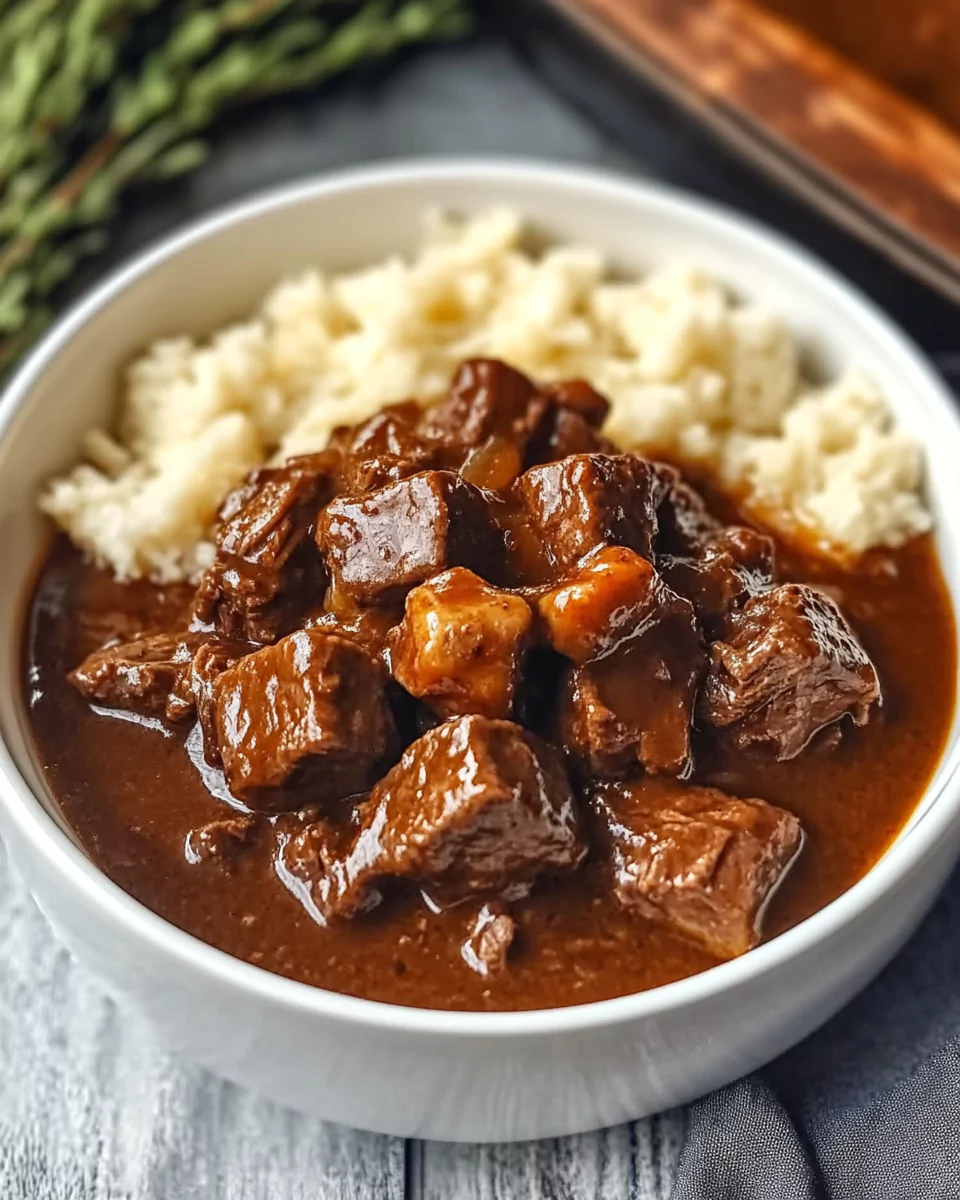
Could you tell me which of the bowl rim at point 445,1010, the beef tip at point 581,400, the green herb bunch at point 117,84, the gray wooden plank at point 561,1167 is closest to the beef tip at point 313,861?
the bowl rim at point 445,1010

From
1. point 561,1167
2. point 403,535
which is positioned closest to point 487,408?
point 403,535

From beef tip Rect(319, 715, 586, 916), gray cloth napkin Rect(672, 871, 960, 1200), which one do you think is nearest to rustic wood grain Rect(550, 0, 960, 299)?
gray cloth napkin Rect(672, 871, 960, 1200)

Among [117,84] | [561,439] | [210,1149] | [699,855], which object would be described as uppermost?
[117,84]

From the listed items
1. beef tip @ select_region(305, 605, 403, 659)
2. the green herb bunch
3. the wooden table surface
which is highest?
the green herb bunch

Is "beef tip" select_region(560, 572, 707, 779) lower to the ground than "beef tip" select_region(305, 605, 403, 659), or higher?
lower

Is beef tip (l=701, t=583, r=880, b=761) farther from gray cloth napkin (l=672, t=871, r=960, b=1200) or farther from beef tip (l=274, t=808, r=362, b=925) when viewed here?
beef tip (l=274, t=808, r=362, b=925)

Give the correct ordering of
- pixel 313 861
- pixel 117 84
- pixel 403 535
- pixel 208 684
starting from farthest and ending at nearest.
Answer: pixel 117 84, pixel 208 684, pixel 403 535, pixel 313 861

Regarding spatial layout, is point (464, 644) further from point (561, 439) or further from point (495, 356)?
point (495, 356)
